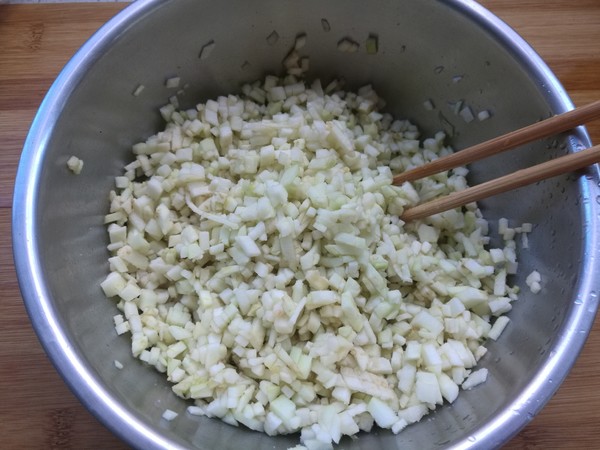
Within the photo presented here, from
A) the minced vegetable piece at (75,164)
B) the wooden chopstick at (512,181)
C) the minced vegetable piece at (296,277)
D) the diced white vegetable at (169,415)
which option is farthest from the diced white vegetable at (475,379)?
the minced vegetable piece at (75,164)

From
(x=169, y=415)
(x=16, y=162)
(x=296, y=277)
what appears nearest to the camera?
(x=169, y=415)

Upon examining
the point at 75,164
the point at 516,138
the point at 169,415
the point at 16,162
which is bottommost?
the point at 169,415

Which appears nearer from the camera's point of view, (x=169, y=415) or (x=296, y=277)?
(x=169, y=415)

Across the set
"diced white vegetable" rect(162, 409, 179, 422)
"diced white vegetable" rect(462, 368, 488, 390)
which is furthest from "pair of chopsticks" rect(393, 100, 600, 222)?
"diced white vegetable" rect(162, 409, 179, 422)

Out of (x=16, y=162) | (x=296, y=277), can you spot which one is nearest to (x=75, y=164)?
(x=16, y=162)

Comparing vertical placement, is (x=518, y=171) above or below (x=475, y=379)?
above

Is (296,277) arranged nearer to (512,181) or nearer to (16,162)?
(512,181)

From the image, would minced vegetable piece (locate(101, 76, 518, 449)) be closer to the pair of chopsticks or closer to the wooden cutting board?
the pair of chopsticks

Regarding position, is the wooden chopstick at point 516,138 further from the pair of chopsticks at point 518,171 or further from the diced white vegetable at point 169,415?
the diced white vegetable at point 169,415
